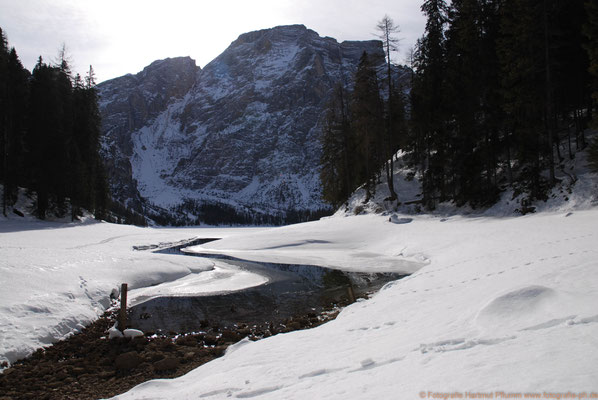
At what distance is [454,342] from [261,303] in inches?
378

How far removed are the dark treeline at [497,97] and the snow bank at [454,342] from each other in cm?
967

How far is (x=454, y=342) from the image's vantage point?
181 inches

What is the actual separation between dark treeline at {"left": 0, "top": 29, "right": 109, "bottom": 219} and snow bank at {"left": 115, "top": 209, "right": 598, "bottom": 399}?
39277mm

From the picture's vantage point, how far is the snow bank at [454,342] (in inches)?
129

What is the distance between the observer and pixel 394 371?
409 cm

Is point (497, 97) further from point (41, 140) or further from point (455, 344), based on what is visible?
point (41, 140)

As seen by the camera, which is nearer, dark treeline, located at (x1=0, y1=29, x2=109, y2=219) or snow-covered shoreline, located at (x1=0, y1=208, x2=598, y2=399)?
snow-covered shoreline, located at (x1=0, y1=208, x2=598, y2=399)

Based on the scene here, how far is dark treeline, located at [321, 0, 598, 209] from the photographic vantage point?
64.3 feet

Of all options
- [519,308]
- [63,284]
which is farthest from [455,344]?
[63,284]

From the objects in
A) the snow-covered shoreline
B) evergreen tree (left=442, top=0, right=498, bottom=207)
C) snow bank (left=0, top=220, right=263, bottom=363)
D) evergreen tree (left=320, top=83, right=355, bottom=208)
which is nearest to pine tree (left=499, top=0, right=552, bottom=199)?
evergreen tree (left=442, top=0, right=498, bottom=207)

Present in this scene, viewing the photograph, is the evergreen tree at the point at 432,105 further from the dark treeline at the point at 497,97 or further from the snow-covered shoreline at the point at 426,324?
the snow-covered shoreline at the point at 426,324

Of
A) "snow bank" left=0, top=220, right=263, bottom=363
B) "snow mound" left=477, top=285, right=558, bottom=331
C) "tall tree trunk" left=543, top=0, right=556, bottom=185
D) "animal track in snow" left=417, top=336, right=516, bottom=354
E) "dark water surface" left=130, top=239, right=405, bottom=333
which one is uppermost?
"tall tree trunk" left=543, top=0, right=556, bottom=185

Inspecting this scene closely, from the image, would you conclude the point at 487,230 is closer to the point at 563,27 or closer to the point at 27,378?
the point at 563,27

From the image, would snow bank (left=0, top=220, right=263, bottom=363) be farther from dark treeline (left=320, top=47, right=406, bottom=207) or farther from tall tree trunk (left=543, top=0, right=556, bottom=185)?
dark treeline (left=320, top=47, right=406, bottom=207)
